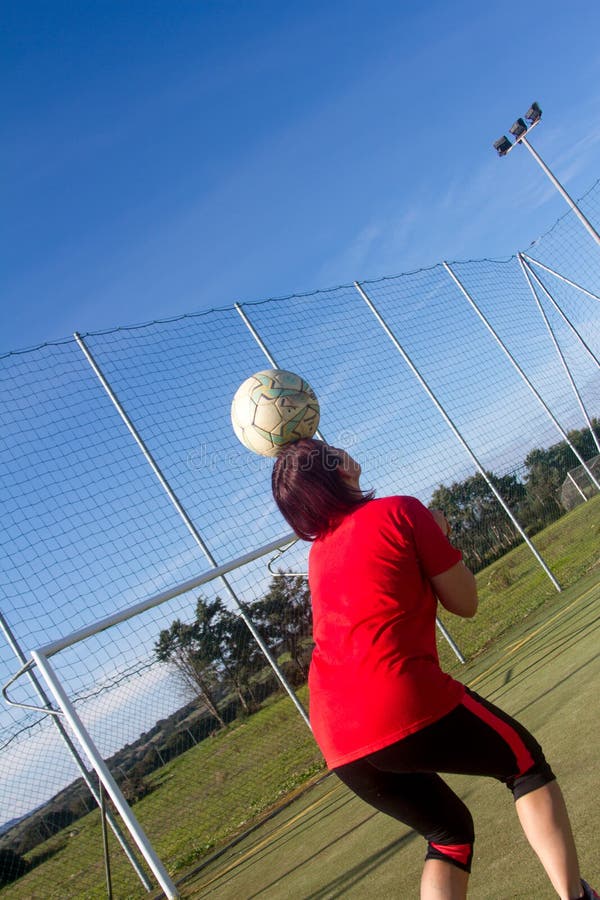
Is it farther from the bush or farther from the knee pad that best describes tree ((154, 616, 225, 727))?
the knee pad

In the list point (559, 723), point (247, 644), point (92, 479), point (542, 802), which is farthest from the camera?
point (247, 644)

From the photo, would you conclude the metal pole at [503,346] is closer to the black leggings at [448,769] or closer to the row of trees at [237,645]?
the row of trees at [237,645]

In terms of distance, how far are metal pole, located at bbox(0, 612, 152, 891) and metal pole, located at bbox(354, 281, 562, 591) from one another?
19.0 feet

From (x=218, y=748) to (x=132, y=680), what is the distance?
1.05 meters

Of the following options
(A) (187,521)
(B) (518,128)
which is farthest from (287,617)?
(B) (518,128)

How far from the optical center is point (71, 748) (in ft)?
18.3

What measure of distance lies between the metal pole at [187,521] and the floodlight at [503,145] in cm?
1044

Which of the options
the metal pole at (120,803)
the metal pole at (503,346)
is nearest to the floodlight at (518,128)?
the metal pole at (503,346)

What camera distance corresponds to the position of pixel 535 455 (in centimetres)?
1075

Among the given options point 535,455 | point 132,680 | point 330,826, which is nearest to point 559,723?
point 330,826

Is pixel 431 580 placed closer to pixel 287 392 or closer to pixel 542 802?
pixel 542 802

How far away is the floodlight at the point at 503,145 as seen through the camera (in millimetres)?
14422

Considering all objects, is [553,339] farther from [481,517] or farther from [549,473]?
[481,517]

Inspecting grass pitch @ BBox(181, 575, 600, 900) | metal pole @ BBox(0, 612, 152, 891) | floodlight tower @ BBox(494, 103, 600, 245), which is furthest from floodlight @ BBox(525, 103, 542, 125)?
metal pole @ BBox(0, 612, 152, 891)
